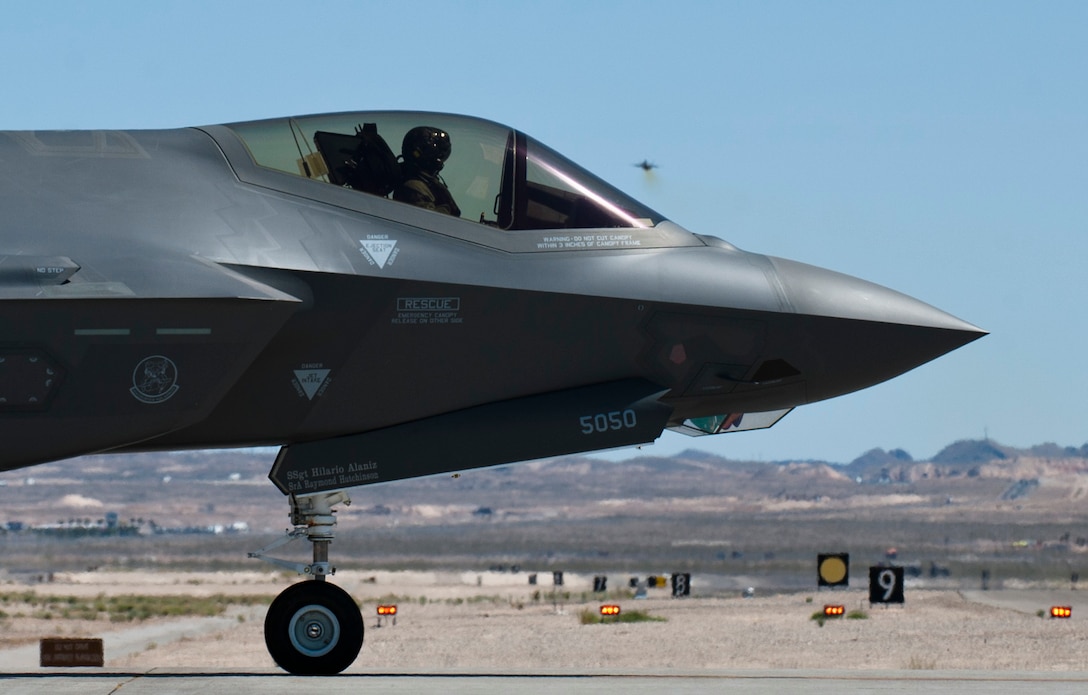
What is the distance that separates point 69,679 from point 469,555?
397 feet

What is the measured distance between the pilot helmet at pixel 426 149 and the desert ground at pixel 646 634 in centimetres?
1246

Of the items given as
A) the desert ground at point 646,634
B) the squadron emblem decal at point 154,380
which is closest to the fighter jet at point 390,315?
the squadron emblem decal at point 154,380

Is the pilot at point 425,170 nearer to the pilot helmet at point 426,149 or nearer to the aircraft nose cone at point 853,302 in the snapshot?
the pilot helmet at point 426,149

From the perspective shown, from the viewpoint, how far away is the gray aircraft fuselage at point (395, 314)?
12258 mm

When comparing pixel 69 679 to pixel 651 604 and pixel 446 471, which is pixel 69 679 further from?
A: pixel 651 604

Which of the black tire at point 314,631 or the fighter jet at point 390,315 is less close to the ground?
the fighter jet at point 390,315

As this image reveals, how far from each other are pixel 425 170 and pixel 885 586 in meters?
45.0

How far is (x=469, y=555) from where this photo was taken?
132875mm

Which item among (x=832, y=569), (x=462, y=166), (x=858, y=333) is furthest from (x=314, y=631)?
(x=832, y=569)

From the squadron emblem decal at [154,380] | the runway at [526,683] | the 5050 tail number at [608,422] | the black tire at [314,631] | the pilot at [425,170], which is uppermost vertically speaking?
the pilot at [425,170]

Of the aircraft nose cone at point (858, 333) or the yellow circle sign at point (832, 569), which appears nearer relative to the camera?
the aircraft nose cone at point (858, 333)

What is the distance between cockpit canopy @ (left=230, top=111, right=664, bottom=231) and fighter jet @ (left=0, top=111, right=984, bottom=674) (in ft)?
0.07

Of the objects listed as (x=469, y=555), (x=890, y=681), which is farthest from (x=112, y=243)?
(x=469, y=555)

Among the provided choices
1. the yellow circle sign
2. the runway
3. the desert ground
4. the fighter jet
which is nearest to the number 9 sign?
the desert ground
